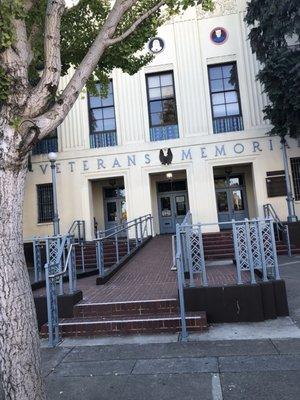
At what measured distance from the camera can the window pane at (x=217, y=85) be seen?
59.7ft

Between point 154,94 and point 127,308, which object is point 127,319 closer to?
point 127,308

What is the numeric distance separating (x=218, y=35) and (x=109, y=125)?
6301 millimetres

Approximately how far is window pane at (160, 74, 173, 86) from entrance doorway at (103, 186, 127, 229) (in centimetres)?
532

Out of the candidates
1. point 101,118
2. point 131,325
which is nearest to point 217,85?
point 101,118

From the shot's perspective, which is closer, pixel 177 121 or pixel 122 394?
pixel 122 394

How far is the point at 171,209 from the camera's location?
19.8 meters

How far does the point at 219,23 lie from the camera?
1798 centimetres

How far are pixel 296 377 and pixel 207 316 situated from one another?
8.53ft

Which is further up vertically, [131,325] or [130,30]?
[130,30]

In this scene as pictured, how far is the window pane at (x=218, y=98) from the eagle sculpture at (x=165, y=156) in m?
3.09

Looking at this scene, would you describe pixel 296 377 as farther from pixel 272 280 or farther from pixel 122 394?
pixel 272 280

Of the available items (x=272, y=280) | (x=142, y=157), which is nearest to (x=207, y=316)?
(x=272, y=280)

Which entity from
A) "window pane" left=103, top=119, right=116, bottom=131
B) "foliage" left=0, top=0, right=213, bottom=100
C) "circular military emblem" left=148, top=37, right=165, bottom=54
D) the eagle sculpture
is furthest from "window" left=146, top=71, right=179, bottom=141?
"foliage" left=0, top=0, right=213, bottom=100

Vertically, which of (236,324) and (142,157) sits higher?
(142,157)
